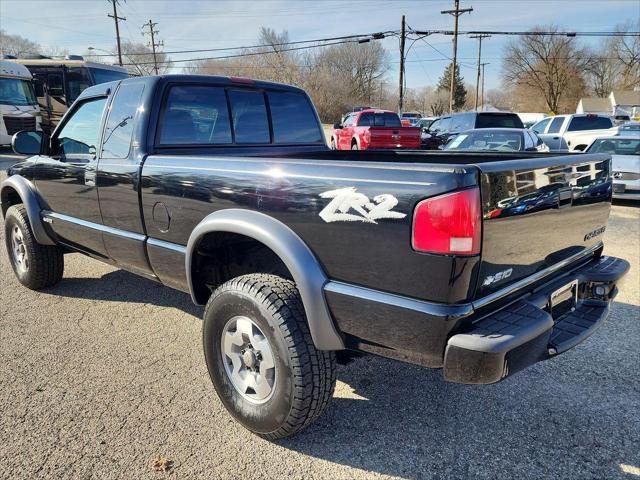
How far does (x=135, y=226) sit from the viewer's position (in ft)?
10.5

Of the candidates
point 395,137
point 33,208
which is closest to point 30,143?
point 33,208

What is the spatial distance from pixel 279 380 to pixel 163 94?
2.04 meters

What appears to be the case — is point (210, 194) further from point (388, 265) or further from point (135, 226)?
point (388, 265)

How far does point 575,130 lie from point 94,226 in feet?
52.1

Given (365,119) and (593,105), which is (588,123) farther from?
(593,105)

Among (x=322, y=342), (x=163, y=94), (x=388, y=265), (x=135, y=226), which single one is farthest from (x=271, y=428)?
(x=163, y=94)

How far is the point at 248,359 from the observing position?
2.46 meters

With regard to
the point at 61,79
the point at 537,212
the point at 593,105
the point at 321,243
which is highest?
the point at 593,105

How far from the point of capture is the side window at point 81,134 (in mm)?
3621

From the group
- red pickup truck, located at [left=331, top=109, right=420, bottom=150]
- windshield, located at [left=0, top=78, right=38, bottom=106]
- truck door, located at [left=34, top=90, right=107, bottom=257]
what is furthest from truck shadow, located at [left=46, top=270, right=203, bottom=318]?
windshield, located at [left=0, top=78, right=38, bottom=106]

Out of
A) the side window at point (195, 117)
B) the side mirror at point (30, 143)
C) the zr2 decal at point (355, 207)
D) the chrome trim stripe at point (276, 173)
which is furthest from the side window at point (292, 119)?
the side mirror at point (30, 143)

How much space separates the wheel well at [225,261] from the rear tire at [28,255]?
7.55 ft

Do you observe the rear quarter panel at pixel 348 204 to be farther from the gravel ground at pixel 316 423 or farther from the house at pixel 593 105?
the house at pixel 593 105

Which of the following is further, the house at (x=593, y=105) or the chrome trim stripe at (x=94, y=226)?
the house at (x=593, y=105)
